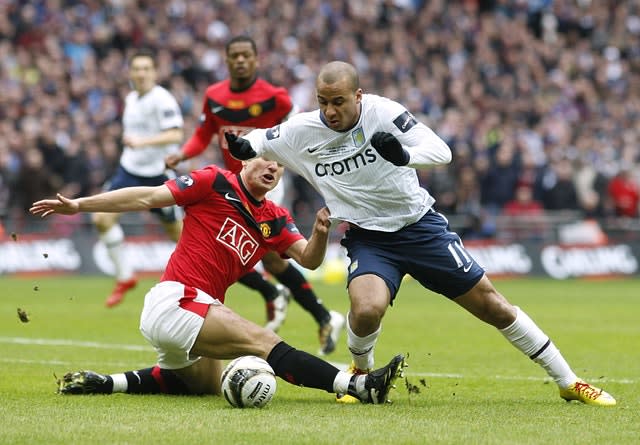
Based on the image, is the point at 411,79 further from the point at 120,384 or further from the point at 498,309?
the point at 120,384

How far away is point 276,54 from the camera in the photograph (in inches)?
1111

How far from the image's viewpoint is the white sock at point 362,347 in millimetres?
7871

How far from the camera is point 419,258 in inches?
312

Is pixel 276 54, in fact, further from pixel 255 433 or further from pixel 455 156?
pixel 255 433

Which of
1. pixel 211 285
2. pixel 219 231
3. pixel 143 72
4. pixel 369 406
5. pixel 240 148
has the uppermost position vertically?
pixel 143 72

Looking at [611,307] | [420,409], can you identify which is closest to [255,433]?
[420,409]

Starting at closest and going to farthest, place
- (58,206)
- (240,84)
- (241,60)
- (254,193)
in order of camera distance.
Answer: (58,206) → (254,193) → (241,60) → (240,84)

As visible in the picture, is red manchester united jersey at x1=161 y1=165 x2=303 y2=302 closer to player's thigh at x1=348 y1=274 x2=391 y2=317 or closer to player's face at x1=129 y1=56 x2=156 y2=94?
player's thigh at x1=348 y1=274 x2=391 y2=317

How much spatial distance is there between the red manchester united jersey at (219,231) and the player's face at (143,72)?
6959 millimetres

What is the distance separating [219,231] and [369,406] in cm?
152

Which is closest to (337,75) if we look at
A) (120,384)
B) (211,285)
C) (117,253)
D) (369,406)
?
(211,285)

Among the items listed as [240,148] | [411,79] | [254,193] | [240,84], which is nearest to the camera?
[240,148]

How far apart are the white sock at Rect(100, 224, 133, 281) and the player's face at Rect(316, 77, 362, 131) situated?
27.1ft

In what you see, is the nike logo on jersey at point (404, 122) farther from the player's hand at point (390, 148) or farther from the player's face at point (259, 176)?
the player's face at point (259, 176)
